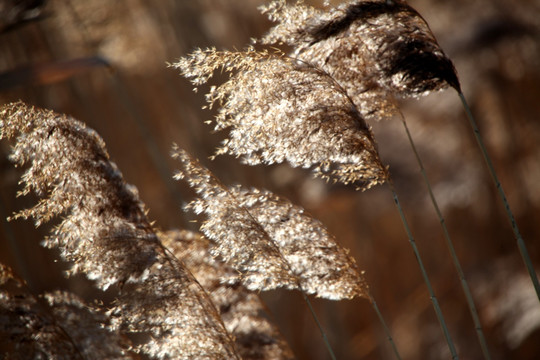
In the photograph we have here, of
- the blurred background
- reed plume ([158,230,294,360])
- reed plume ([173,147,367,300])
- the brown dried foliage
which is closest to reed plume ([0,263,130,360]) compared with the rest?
reed plume ([158,230,294,360])

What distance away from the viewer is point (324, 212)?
514 centimetres

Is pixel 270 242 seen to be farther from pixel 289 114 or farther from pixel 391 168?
pixel 391 168

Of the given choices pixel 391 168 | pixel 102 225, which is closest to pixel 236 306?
pixel 102 225

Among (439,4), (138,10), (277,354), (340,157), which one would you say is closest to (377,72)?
(340,157)

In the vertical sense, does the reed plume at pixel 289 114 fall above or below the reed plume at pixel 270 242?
above

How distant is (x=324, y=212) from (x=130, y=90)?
3.37 metres

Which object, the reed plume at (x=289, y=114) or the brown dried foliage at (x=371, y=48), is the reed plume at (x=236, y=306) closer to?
the reed plume at (x=289, y=114)

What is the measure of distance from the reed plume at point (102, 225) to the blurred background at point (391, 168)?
237cm

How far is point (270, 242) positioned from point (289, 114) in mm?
411

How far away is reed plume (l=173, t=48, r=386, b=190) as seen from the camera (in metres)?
1.33

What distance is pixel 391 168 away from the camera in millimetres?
4785

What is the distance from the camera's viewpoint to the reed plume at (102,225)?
1.40m

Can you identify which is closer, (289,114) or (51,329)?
(289,114)

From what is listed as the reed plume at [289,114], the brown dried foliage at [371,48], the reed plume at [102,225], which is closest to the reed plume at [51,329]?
→ the reed plume at [102,225]
